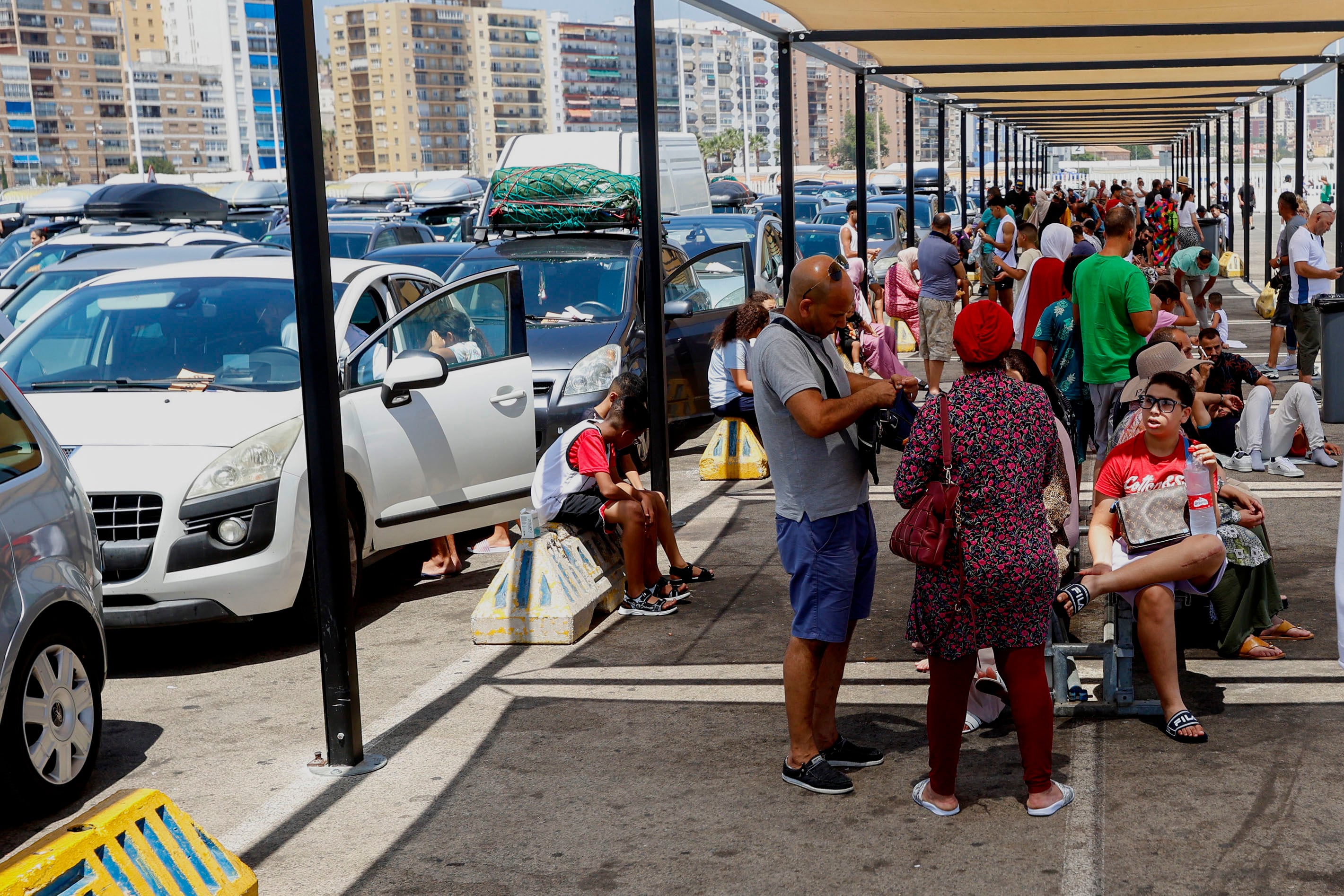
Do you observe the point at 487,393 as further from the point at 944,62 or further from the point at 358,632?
the point at 944,62

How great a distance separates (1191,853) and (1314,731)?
3.97ft

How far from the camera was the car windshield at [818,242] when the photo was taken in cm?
2077

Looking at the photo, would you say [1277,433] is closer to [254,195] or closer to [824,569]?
[824,569]

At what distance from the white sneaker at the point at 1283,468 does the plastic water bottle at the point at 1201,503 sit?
4.98 metres

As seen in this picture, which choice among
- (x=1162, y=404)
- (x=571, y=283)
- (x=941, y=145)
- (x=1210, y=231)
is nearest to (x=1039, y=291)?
(x=571, y=283)

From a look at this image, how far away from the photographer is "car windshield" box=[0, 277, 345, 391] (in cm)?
718

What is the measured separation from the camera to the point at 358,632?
23.6ft

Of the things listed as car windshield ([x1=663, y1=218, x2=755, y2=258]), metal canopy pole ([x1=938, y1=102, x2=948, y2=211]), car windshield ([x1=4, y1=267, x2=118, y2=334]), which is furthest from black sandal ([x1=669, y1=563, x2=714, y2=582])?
metal canopy pole ([x1=938, y1=102, x2=948, y2=211])

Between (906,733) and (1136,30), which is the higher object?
(1136,30)

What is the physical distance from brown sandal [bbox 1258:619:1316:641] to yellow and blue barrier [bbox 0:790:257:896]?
173 inches

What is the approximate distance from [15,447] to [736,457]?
637 cm

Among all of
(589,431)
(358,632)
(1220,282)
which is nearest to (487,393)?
(589,431)

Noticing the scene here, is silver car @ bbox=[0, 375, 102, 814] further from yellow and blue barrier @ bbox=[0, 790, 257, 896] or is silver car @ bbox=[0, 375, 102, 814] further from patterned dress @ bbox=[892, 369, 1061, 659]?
patterned dress @ bbox=[892, 369, 1061, 659]

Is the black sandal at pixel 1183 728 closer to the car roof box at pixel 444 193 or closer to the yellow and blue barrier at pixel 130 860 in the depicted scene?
the yellow and blue barrier at pixel 130 860
